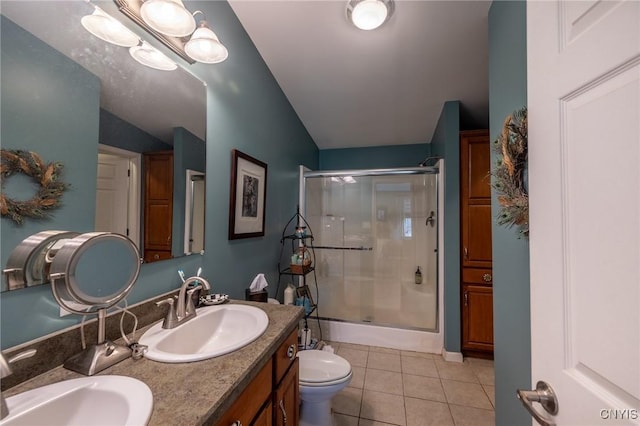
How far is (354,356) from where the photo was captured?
7.89 feet

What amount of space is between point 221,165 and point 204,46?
62 centimetres

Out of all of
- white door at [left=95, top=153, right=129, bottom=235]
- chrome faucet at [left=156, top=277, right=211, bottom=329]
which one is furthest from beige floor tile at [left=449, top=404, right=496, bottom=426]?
white door at [left=95, top=153, right=129, bottom=235]

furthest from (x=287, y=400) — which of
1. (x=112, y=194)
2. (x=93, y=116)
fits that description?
(x=93, y=116)

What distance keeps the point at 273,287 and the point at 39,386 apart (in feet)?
5.45

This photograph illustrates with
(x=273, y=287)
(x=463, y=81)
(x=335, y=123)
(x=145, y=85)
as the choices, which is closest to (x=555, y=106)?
(x=145, y=85)

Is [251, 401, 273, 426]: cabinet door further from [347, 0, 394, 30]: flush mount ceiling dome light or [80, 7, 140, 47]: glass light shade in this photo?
[347, 0, 394, 30]: flush mount ceiling dome light

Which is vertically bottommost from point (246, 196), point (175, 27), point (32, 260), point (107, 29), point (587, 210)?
point (32, 260)

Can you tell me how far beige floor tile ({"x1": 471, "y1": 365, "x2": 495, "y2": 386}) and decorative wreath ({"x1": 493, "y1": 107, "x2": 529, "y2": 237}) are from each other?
177cm

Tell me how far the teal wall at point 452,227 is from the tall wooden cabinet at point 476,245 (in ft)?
0.17

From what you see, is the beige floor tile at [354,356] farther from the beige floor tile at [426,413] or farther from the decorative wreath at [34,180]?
the decorative wreath at [34,180]

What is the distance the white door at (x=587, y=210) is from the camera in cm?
40

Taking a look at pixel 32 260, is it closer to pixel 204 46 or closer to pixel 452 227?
pixel 204 46

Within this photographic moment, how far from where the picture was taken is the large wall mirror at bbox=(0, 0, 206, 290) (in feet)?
2.29

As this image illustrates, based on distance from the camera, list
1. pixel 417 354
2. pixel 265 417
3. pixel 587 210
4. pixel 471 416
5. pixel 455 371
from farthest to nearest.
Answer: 1. pixel 417 354
2. pixel 455 371
3. pixel 471 416
4. pixel 265 417
5. pixel 587 210
